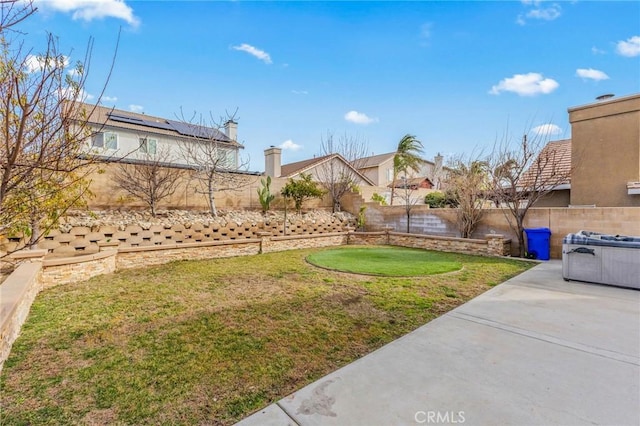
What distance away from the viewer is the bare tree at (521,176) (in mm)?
9391

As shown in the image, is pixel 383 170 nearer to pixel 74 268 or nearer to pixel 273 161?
pixel 273 161

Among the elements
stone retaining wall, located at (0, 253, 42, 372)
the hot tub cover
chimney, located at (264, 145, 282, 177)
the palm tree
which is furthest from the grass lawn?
Answer: the palm tree

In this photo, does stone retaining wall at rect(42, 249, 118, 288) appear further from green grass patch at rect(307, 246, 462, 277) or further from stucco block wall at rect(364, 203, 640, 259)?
stucco block wall at rect(364, 203, 640, 259)

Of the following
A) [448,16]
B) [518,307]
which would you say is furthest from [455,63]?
[518,307]

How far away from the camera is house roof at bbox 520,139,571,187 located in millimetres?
9500

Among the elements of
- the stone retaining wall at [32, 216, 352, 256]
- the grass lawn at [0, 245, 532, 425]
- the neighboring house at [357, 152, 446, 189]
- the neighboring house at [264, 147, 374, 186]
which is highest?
the neighboring house at [357, 152, 446, 189]

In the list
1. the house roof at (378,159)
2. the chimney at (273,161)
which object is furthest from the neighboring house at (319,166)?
the house roof at (378,159)

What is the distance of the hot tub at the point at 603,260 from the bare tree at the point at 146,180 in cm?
1228

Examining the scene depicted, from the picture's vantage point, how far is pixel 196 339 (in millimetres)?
3652

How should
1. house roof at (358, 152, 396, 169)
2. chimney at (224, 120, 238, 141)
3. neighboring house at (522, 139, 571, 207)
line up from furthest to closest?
house roof at (358, 152, 396, 169) → chimney at (224, 120, 238, 141) → neighboring house at (522, 139, 571, 207)

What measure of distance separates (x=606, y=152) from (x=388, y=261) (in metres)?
8.59

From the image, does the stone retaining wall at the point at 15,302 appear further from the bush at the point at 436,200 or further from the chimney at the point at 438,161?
the chimney at the point at 438,161

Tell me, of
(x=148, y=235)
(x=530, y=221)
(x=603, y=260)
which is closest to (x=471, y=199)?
(x=530, y=221)

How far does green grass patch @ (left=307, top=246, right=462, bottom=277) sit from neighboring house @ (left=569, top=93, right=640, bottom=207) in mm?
5498
